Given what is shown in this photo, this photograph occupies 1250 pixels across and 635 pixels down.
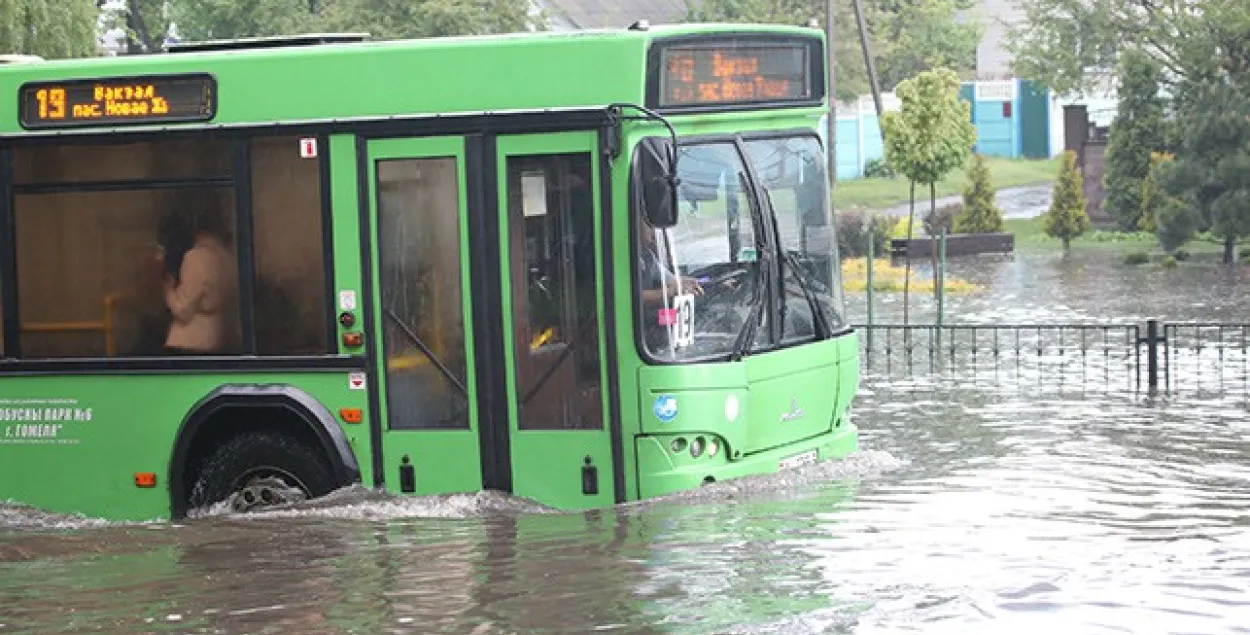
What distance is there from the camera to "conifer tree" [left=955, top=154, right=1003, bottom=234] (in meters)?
60.0

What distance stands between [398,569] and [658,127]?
9.94ft

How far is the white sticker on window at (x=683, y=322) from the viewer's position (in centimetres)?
1266

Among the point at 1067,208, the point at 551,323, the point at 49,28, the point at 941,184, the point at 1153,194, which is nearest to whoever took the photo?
the point at 551,323

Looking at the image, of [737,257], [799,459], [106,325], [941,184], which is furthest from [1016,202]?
[106,325]

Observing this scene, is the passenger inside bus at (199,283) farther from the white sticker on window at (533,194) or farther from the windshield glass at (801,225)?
the windshield glass at (801,225)

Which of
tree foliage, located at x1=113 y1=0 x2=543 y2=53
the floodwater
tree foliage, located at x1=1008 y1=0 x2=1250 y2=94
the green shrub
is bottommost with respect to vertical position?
the floodwater

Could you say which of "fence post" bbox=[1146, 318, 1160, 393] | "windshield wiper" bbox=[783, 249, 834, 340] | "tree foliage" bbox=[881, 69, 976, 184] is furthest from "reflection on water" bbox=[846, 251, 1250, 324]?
"windshield wiper" bbox=[783, 249, 834, 340]

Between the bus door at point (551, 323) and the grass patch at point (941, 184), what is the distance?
2150 inches

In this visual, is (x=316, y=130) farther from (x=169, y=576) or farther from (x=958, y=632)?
(x=958, y=632)

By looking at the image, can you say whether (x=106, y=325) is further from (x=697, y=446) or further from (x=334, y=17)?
(x=334, y=17)

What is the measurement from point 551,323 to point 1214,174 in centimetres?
4354

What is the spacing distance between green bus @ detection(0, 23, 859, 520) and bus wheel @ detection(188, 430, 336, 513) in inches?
0.7

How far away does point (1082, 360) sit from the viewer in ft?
86.5

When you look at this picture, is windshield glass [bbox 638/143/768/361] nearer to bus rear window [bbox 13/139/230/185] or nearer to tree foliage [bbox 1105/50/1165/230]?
bus rear window [bbox 13/139/230/185]
